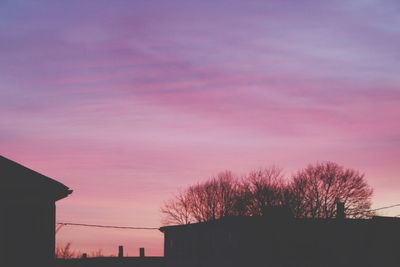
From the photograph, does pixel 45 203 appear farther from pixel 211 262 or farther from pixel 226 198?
pixel 226 198

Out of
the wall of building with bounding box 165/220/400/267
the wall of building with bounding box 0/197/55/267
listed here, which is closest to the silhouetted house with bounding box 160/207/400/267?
the wall of building with bounding box 165/220/400/267

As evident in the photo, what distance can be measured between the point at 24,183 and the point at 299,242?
32.8 meters

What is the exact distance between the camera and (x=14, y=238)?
29.7m

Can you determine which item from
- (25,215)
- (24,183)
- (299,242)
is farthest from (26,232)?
(299,242)

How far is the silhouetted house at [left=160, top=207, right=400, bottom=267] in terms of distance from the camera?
2119 inches

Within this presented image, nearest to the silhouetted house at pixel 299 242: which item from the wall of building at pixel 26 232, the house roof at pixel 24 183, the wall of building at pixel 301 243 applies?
the wall of building at pixel 301 243

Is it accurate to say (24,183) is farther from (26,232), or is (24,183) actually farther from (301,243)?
(301,243)

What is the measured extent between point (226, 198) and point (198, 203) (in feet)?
14.5

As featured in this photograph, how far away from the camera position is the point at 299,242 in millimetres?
57469

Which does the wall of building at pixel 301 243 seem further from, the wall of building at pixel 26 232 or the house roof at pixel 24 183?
the house roof at pixel 24 183

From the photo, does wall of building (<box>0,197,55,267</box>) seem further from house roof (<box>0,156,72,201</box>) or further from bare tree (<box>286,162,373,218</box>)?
bare tree (<box>286,162,373,218</box>)

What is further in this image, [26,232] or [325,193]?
[325,193]

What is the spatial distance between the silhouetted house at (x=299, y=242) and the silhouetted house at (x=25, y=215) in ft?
94.6

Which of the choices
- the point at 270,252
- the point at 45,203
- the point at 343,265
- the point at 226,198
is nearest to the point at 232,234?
the point at 270,252
